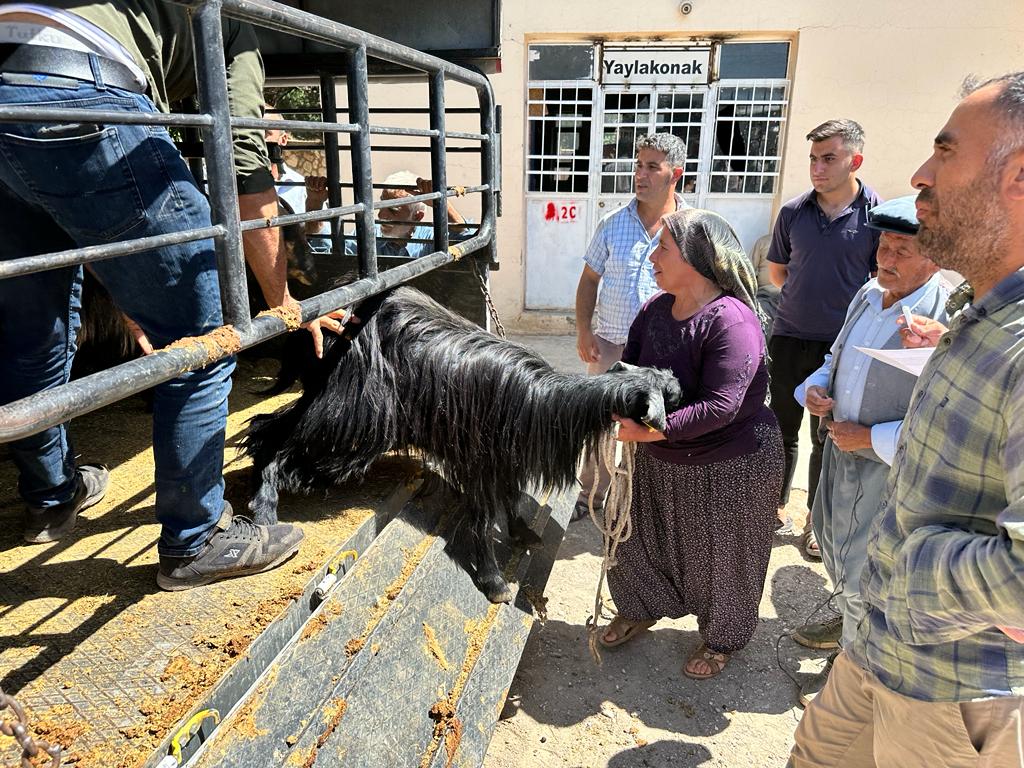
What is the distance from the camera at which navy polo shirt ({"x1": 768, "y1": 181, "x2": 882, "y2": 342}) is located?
3436 mm

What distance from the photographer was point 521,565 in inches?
110

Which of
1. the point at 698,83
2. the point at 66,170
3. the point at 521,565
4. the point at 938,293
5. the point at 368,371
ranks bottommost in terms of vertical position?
the point at 521,565

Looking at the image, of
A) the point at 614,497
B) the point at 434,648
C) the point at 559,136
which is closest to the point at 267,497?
the point at 434,648

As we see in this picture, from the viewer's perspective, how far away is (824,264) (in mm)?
3479

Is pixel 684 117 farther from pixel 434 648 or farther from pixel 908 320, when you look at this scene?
pixel 434 648

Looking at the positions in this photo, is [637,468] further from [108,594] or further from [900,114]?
[900,114]

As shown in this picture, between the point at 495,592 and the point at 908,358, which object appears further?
the point at 495,592

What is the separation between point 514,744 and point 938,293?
84.4 inches

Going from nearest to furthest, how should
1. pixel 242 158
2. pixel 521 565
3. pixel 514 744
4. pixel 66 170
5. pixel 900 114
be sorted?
pixel 66 170
pixel 242 158
pixel 514 744
pixel 521 565
pixel 900 114

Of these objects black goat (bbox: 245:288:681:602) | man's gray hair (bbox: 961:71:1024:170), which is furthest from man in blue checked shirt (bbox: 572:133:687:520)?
man's gray hair (bbox: 961:71:1024:170)

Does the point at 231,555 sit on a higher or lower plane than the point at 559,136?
lower

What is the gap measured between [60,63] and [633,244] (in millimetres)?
2642

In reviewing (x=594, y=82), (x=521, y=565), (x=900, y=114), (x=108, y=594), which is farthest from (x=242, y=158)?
(x=900, y=114)

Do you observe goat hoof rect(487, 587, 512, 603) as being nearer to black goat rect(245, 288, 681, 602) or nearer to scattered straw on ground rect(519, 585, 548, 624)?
black goat rect(245, 288, 681, 602)
